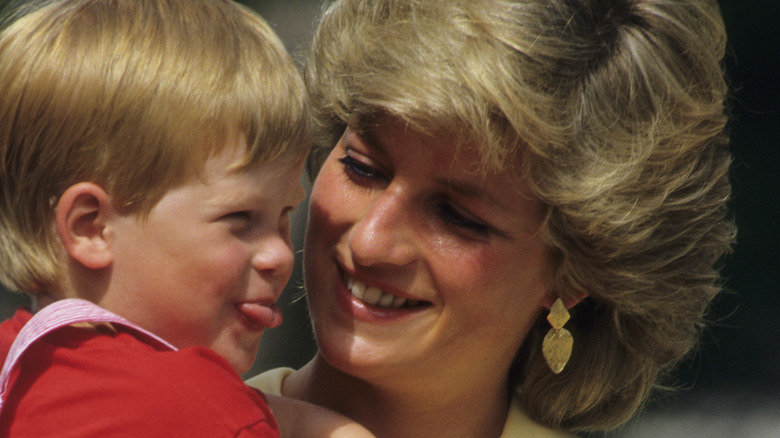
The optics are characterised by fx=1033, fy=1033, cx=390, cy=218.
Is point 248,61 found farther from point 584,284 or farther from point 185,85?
point 584,284

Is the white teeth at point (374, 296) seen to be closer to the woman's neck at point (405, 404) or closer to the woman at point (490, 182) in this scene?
the woman at point (490, 182)

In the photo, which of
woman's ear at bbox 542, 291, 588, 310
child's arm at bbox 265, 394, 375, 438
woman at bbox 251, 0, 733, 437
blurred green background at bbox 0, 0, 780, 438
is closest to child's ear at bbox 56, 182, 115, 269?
child's arm at bbox 265, 394, 375, 438

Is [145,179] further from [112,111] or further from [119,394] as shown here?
[119,394]

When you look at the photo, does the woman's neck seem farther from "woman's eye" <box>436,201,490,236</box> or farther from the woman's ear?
"woman's eye" <box>436,201,490,236</box>

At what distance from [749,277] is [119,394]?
8.82 feet

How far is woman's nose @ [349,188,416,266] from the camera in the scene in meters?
2.10

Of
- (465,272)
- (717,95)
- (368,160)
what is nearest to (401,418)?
(465,272)

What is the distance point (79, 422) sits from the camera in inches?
59.1

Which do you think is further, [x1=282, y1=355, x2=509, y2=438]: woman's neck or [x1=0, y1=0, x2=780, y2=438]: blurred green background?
[x1=0, y1=0, x2=780, y2=438]: blurred green background

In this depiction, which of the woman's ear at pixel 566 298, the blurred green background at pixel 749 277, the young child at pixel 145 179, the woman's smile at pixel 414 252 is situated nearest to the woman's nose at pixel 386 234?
the woman's smile at pixel 414 252

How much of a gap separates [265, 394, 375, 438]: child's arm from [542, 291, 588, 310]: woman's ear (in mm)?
634

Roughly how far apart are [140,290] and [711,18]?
1.39 meters

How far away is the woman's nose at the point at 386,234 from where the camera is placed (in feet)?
6.90

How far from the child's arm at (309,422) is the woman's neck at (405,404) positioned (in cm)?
36
